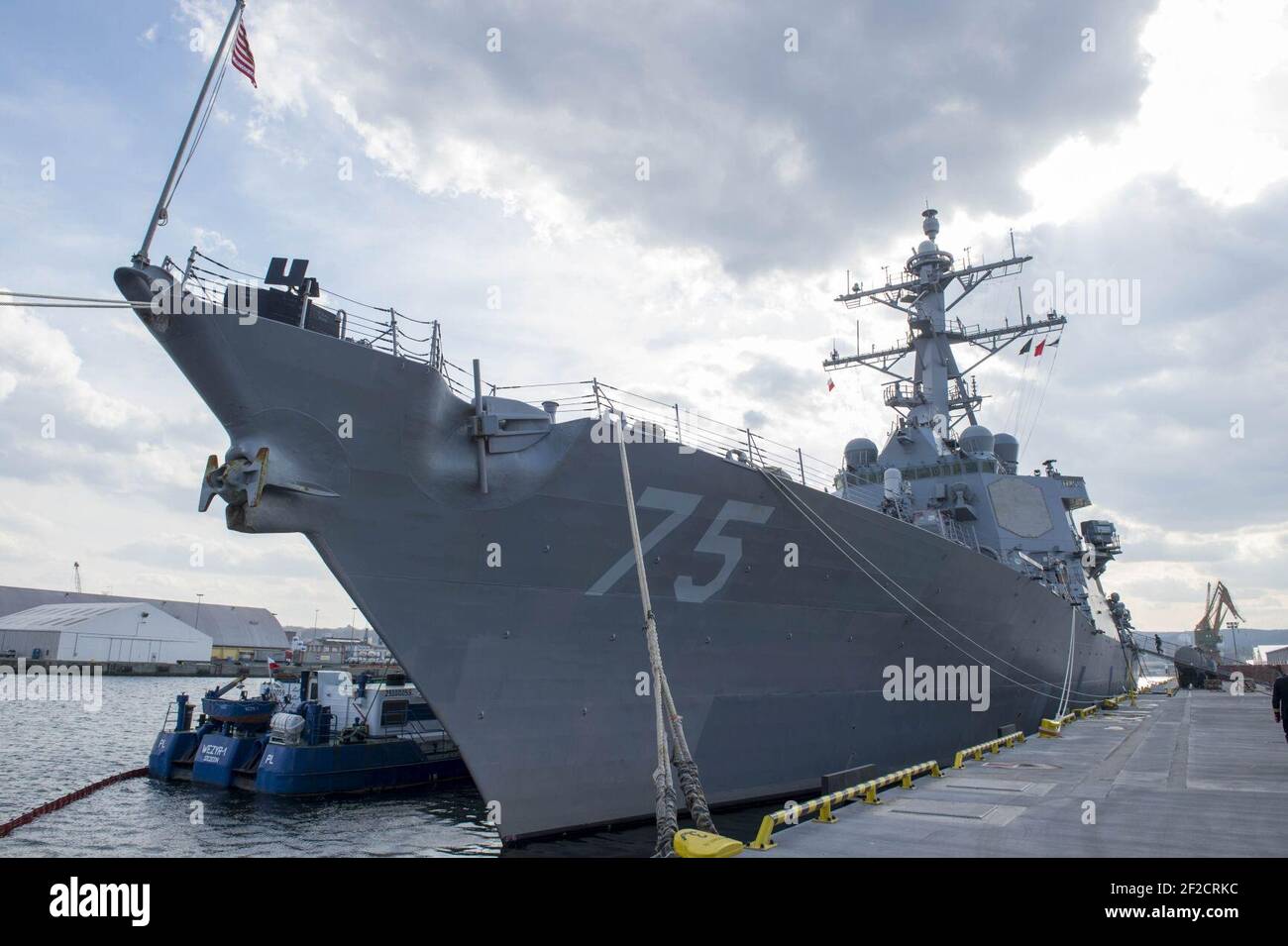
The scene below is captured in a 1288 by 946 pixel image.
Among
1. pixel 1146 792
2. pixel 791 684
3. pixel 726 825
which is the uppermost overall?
pixel 791 684

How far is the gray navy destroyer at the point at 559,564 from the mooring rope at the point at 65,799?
1144 cm

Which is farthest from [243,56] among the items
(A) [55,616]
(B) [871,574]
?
(A) [55,616]

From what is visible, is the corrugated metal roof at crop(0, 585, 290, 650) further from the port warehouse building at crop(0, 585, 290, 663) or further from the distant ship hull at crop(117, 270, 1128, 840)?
the distant ship hull at crop(117, 270, 1128, 840)

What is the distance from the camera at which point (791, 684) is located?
36.7ft

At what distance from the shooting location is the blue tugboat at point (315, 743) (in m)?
18.0

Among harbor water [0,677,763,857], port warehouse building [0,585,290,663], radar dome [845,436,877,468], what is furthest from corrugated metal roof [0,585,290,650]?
radar dome [845,436,877,468]

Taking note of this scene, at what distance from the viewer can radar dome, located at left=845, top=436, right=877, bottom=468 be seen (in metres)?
20.4

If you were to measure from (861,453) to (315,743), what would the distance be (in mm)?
15476

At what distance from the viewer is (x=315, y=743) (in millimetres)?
19125

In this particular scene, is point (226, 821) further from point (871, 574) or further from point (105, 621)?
point (105, 621)

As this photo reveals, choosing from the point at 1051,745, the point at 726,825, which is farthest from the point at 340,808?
the point at 1051,745

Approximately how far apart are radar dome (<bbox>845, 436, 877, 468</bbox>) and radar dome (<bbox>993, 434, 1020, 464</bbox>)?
4478 millimetres
